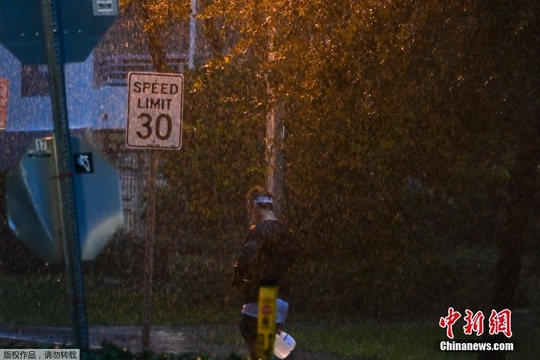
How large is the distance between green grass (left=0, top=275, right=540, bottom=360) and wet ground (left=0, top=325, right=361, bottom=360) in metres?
0.24

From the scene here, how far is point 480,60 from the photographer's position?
1023 cm

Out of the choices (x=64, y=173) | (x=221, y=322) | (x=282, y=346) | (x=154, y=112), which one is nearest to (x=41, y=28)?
(x=64, y=173)

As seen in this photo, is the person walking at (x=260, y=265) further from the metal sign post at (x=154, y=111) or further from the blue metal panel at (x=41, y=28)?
the blue metal panel at (x=41, y=28)

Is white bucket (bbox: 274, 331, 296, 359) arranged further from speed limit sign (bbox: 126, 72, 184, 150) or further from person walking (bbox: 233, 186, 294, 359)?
speed limit sign (bbox: 126, 72, 184, 150)

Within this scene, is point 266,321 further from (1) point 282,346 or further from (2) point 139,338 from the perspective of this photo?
(2) point 139,338

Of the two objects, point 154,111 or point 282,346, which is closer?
point 282,346

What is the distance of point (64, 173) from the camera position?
635 centimetres

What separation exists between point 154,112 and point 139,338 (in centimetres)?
413

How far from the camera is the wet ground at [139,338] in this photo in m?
12.1

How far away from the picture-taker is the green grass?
1273 centimetres

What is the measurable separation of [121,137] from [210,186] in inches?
227

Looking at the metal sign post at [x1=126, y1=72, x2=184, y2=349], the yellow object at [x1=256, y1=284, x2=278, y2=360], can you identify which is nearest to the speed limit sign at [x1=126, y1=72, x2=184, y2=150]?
the metal sign post at [x1=126, y1=72, x2=184, y2=349]

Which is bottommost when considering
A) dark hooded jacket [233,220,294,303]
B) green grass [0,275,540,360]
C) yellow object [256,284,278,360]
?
green grass [0,275,540,360]

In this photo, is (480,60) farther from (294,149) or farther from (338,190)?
(338,190)
